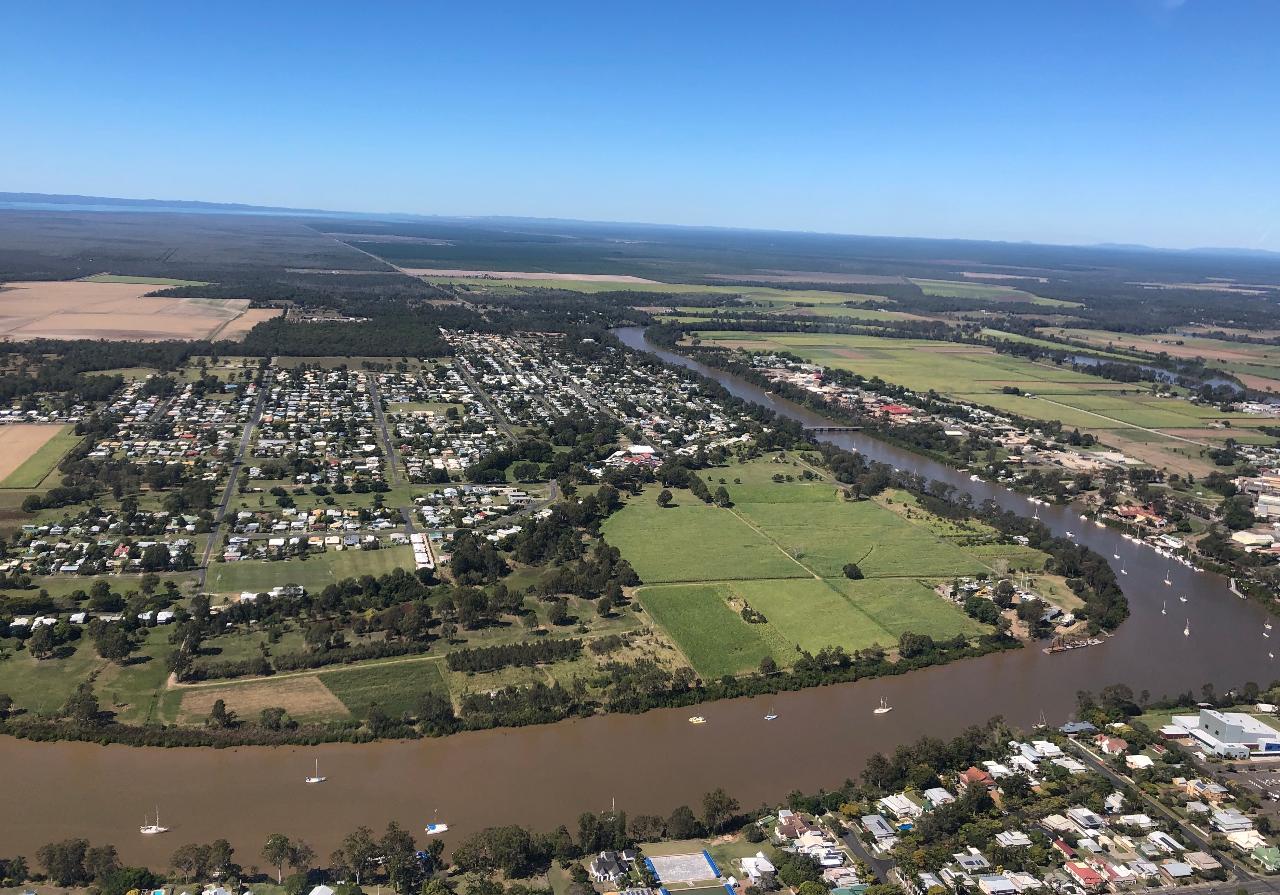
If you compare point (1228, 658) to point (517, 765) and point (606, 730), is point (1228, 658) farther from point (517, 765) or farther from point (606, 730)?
point (517, 765)

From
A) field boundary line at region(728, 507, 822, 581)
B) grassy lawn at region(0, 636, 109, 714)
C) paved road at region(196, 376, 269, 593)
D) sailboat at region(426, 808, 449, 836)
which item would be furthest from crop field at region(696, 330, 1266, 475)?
grassy lawn at region(0, 636, 109, 714)

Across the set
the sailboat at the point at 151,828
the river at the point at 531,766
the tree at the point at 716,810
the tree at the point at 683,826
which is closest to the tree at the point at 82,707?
the river at the point at 531,766

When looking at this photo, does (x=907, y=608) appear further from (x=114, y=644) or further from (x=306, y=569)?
(x=114, y=644)

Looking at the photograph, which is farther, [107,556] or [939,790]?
[107,556]

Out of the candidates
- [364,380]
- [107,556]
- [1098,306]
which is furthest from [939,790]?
[1098,306]

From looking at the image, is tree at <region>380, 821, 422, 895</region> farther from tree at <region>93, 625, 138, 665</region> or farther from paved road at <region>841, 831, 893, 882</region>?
tree at <region>93, 625, 138, 665</region>

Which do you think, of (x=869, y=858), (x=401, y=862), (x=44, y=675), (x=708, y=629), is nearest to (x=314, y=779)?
(x=401, y=862)
